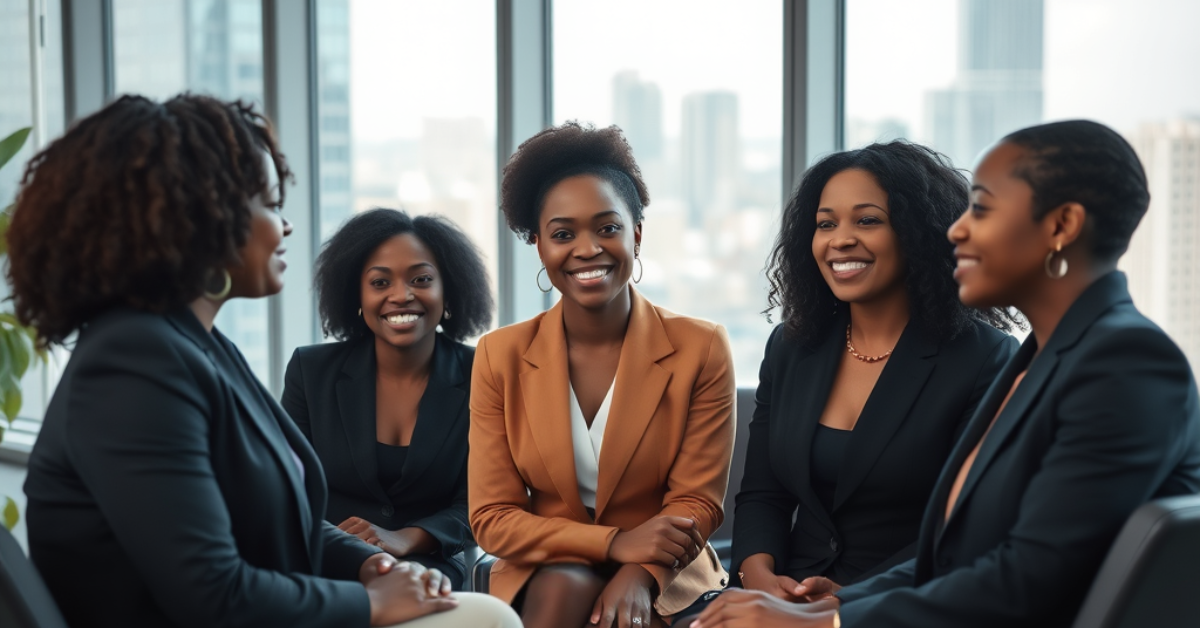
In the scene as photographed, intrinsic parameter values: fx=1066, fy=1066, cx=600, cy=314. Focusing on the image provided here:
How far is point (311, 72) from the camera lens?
496cm

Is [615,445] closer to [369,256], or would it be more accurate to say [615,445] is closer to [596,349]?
[596,349]

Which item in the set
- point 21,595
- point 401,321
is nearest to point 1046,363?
point 21,595

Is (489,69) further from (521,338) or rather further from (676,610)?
(676,610)

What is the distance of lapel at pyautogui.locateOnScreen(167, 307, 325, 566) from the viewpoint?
→ 1734 millimetres

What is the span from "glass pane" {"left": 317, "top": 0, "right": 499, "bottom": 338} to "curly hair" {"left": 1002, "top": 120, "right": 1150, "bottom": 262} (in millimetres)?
2963

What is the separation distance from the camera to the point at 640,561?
2453 millimetres

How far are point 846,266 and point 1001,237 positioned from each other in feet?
2.45

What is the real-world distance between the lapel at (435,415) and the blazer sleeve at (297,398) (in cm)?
35

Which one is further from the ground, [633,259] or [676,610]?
[633,259]

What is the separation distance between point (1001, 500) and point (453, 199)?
3.31 metres

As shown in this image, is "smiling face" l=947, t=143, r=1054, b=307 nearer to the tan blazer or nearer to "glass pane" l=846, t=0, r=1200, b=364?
the tan blazer

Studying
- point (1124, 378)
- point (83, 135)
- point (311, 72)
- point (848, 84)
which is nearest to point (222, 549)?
point (83, 135)

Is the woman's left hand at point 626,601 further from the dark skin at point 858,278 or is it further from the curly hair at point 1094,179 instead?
the curly hair at point 1094,179

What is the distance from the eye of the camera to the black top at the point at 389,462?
3.06 metres
